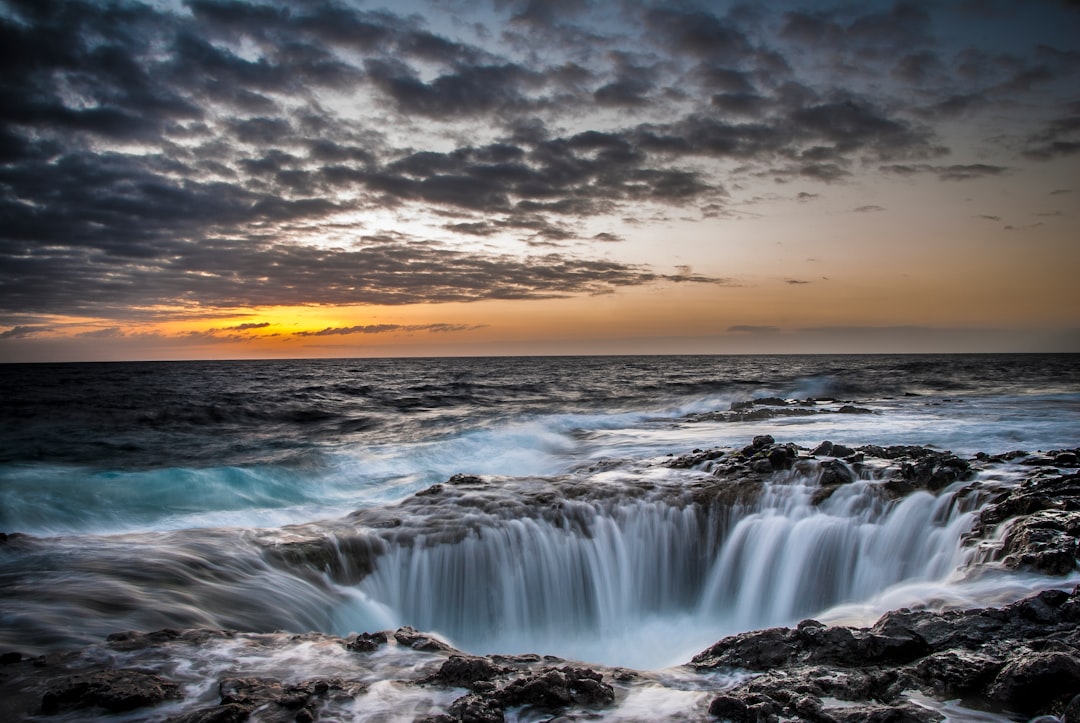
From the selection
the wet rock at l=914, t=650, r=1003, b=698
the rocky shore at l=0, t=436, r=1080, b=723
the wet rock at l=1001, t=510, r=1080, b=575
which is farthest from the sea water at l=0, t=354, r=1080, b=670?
the wet rock at l=914, t=650, r=1003, b=698

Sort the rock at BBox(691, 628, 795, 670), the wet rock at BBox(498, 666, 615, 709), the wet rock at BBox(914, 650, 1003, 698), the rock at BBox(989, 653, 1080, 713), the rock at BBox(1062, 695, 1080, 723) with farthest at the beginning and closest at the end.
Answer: the rock at BBox(691, 628, 795, 670)
the wet rock at BBox(498, 666, 615, 709)
the wet rock at BBox(914, 650, 1003, 698)
the rock at BBox(989, 653, 1080, 713)
the rock at BBox(1062, 695, 1080, 723)

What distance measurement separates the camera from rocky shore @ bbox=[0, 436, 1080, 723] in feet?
11.0

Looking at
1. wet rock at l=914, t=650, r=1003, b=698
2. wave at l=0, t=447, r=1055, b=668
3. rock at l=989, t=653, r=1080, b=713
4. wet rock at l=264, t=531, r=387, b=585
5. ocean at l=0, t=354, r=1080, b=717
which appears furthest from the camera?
wet rock at l=264, t=531, r=387, b=585

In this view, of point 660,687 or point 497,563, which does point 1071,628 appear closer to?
point 660,687

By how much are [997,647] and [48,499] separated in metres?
16.0

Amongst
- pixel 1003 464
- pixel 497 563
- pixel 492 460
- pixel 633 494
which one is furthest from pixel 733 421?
pixel 497 563

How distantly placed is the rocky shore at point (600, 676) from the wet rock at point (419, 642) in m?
0.02

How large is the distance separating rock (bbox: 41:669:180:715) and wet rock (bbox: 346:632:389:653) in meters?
1.19

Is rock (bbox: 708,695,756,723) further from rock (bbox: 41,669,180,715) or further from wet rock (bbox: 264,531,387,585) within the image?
wet rock (bbox: 264,531,387,585)

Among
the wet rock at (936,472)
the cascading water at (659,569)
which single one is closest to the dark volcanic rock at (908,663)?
the cascading water at (659,569)

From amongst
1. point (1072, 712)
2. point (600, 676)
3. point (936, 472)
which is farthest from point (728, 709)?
point (936, 472)

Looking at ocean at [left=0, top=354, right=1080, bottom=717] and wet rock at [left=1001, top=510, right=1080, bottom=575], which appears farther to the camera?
ocean at [left=0, top=354, right=1080, bottom=717]

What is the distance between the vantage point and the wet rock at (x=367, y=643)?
4605mm

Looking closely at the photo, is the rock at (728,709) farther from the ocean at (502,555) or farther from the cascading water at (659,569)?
the cascading water at (659,569)
